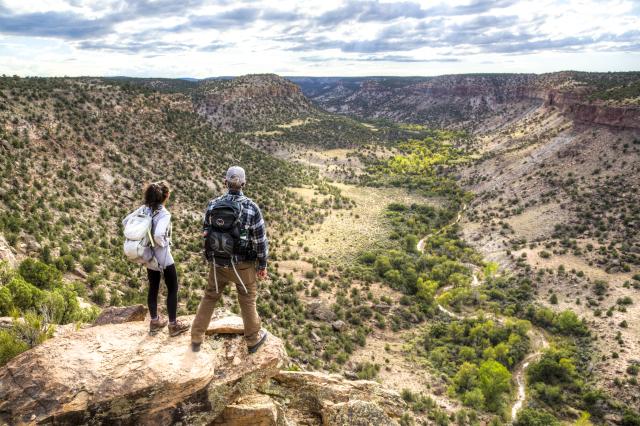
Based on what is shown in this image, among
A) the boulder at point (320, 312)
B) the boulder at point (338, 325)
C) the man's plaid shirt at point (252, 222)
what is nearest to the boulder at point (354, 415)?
the man's plaid shirt at point (252, 222)

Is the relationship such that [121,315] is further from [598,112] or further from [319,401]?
[598,112]

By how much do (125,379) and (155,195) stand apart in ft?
9.86

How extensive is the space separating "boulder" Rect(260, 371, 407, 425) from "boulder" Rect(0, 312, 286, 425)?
47.7 inches

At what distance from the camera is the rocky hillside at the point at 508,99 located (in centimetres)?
6450

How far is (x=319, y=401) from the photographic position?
351 inches

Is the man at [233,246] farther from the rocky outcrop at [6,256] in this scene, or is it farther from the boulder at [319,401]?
the rocky outcrop at [6,256]

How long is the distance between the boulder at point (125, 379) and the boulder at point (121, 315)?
3.29 ft

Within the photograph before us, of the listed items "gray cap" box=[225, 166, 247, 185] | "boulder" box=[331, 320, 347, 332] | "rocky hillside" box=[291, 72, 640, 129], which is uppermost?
"rocky hillside" box=[291, 72, 640, 129]

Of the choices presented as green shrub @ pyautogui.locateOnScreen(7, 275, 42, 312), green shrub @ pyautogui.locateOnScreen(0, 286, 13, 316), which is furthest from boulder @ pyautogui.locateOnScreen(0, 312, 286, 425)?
green shrub @ pyautogui.locateOnScreen(7, 275, 42, 312)

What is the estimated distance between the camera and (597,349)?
1100 inches

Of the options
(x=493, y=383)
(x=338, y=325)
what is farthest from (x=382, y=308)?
(x=493, y=383)

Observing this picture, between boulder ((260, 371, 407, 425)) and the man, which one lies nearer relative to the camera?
the man

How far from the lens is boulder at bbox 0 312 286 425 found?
588cm

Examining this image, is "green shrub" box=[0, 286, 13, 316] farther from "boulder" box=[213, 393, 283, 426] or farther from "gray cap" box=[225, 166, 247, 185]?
"gray cap" box=[225, 166, 247, 185]
